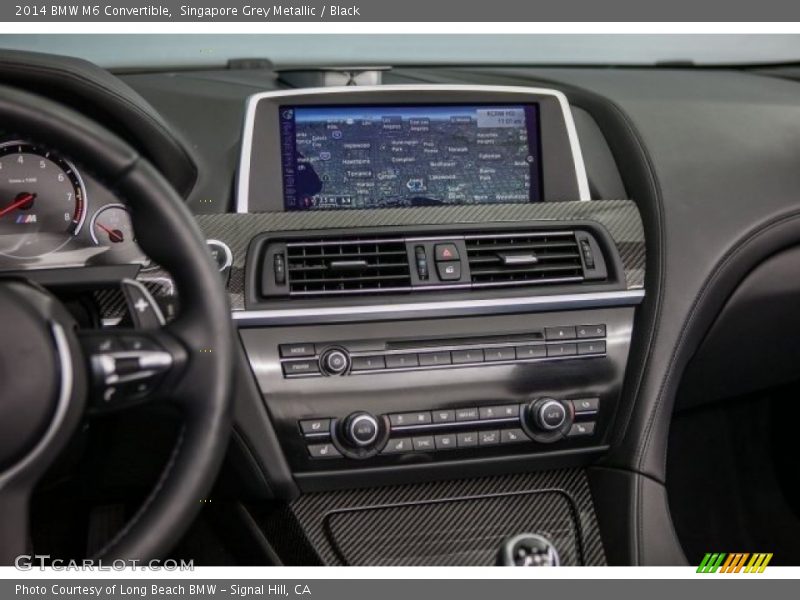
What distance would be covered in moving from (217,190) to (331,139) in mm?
215

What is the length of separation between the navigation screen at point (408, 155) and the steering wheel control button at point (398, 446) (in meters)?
0.41

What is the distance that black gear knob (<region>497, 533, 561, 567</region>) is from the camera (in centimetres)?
141

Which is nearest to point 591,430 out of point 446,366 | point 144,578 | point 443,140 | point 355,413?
point 446,366

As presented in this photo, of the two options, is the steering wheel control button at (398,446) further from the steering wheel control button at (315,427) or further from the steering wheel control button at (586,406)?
the steering wheel control button at (586,406)

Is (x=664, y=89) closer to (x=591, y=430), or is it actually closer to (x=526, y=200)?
(x=526, y=200)

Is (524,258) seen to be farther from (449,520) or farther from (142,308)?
(142,308)

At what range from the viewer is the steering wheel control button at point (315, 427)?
146 cm

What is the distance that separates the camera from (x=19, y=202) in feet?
4.66

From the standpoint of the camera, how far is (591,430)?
5.22 ft

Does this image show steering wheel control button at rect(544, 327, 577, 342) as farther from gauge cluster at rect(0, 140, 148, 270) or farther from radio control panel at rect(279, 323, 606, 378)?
gauge cluster at rect(0, 140, 148, 270)

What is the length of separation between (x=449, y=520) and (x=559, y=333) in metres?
0.38

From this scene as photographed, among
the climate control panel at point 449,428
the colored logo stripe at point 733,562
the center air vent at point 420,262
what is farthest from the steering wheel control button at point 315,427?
the colored logo stripe at point 733,562

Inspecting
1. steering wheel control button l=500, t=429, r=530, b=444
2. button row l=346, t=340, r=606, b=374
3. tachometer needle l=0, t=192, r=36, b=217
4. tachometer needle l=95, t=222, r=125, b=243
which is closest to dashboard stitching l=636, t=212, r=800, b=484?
button row l=346, t=340, r=606, b=374
